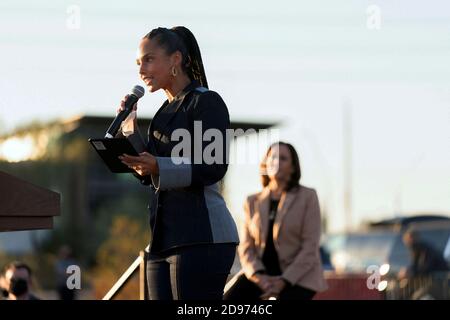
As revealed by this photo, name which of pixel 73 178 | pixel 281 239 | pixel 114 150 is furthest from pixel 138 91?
pixel 73 178

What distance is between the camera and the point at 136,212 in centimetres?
6197

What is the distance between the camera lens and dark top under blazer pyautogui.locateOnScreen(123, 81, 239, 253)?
5.79m

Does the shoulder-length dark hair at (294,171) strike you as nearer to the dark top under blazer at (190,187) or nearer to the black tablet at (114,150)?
the dark top under blazer at (190,187)

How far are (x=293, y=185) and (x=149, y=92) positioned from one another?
146 inches

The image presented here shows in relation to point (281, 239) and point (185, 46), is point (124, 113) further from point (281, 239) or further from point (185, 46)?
point (281, 239)

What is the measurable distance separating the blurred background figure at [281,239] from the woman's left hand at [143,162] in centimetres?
365

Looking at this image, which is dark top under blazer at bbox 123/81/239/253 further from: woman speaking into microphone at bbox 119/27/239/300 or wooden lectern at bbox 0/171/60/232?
wooden lectern at bbox 0/171/60/232

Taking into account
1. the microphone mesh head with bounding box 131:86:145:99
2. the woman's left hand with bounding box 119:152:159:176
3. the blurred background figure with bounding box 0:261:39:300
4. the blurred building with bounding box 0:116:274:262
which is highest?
the microphone mesh head with bounding box 131:86:145:99

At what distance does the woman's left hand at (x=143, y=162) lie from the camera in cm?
568

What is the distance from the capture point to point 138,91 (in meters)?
6.11

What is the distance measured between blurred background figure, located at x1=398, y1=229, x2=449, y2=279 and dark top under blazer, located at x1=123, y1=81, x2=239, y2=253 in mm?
14004

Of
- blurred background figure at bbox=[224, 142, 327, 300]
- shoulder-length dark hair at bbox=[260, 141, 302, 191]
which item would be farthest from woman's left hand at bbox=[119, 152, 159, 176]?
shoulder-length dark hair at bbox=[260, 141, 302, 191]
